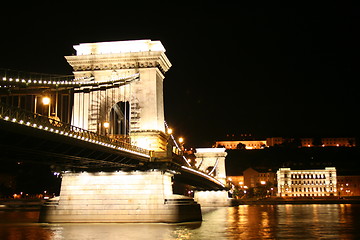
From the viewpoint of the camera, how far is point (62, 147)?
22656mm

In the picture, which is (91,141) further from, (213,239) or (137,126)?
(137,126)

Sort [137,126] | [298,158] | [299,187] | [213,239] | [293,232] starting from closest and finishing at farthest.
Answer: [213,239]
[293,232]
[137,126]
[299,187]
[298,158]

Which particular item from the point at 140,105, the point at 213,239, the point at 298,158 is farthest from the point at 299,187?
the point at 213,239

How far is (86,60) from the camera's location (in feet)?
118

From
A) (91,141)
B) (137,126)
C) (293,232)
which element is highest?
(137,126)

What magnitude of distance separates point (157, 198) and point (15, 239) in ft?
32.9

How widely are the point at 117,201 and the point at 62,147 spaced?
956 cm

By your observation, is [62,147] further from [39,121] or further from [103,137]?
[39,121]

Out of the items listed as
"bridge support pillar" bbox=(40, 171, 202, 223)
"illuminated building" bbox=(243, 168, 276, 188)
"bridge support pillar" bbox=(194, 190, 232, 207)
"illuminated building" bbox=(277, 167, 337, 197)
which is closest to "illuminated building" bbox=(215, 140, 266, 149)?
"illuminated building" bbox=(243, 168, 276, 188)

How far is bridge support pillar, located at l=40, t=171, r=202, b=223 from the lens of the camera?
30.7 metres

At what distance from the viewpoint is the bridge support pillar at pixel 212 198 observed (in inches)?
2891

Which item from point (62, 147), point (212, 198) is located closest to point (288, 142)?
point (212, 198)

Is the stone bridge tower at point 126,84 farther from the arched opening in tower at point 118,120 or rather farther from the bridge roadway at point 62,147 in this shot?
the bridge roadway at point 62,147

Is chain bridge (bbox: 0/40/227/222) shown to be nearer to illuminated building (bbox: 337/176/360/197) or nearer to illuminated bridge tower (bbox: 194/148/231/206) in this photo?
illuminated bridge tower (bbox: 194/148/231/206)
